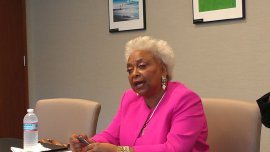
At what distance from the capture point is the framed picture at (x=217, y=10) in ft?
9.93

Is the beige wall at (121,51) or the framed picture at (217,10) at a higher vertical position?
the framed picture at (217,10)

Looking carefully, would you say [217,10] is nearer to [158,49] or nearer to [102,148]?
[158,49]

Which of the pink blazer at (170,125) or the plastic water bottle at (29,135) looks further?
the plastic water bottle at (29,135)

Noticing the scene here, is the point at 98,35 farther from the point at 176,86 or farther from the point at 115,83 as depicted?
the point at 176,86

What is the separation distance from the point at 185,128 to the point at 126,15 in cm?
222

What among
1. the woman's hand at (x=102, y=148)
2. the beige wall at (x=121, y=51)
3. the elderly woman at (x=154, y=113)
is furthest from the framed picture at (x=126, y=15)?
the woman's hand at (x=102, y=148)

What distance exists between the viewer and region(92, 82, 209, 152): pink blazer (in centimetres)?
182

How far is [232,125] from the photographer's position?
1979 millimetres

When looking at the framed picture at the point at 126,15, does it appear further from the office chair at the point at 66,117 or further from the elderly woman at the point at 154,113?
the elderly woman at the point at 154,113

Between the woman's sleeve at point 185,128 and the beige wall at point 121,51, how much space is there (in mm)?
1241

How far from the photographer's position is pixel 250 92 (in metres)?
3.04

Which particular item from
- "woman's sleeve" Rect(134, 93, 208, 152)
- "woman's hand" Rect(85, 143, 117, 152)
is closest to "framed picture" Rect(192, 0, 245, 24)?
"woman's sleeve" Rect(134, 93, 208, 152)

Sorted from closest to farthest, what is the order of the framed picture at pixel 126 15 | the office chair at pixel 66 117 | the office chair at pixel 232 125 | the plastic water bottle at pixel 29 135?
1. the office chair at pixel 232 125
2. the plastic water bottle at pixel 29 135
3. the office chair at pixel 66 117
4. the framed picture at pixel 126 15

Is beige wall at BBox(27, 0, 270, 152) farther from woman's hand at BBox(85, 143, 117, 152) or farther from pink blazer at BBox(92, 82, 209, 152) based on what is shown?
woman's hand at BBox(85, 143, 117, 152)
